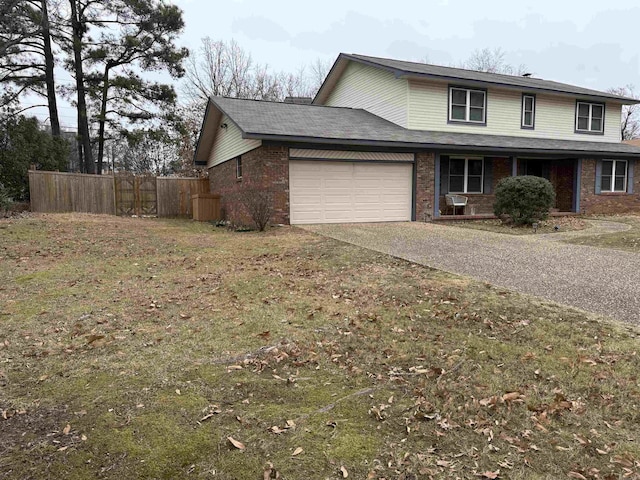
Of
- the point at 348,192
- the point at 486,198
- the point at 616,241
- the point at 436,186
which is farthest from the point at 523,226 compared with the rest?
the point at 348,192

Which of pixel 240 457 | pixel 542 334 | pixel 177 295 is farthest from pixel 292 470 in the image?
pixel 177 295

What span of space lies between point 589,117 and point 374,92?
985 cm

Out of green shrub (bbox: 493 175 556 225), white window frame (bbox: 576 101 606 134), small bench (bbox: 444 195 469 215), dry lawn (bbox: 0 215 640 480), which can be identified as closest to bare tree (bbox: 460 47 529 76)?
white window frame (bbox: 576 101 606 134)

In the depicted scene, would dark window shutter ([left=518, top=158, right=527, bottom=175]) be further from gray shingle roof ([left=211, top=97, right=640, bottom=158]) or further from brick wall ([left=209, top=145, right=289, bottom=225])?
brick wall ([left=209, top=145, right=289, bottom=225])

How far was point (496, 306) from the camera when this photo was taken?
4891mm

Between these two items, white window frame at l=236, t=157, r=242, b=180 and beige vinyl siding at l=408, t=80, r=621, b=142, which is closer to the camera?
white window frame at l=236, t=157, r=242, b=180

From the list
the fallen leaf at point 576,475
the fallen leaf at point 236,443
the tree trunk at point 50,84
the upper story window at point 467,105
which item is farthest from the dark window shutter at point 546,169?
the tree trunk at point 50,84

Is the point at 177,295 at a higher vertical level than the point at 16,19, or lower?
lower

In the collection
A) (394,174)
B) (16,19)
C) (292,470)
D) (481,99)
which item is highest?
(16,19)

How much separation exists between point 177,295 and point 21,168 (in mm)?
15890

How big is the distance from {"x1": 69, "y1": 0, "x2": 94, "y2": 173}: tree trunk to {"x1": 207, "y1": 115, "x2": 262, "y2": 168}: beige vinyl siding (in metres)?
8.10

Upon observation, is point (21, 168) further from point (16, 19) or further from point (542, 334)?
point (542, 334)

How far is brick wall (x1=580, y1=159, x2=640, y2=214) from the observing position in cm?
1759

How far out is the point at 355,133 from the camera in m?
13.8
